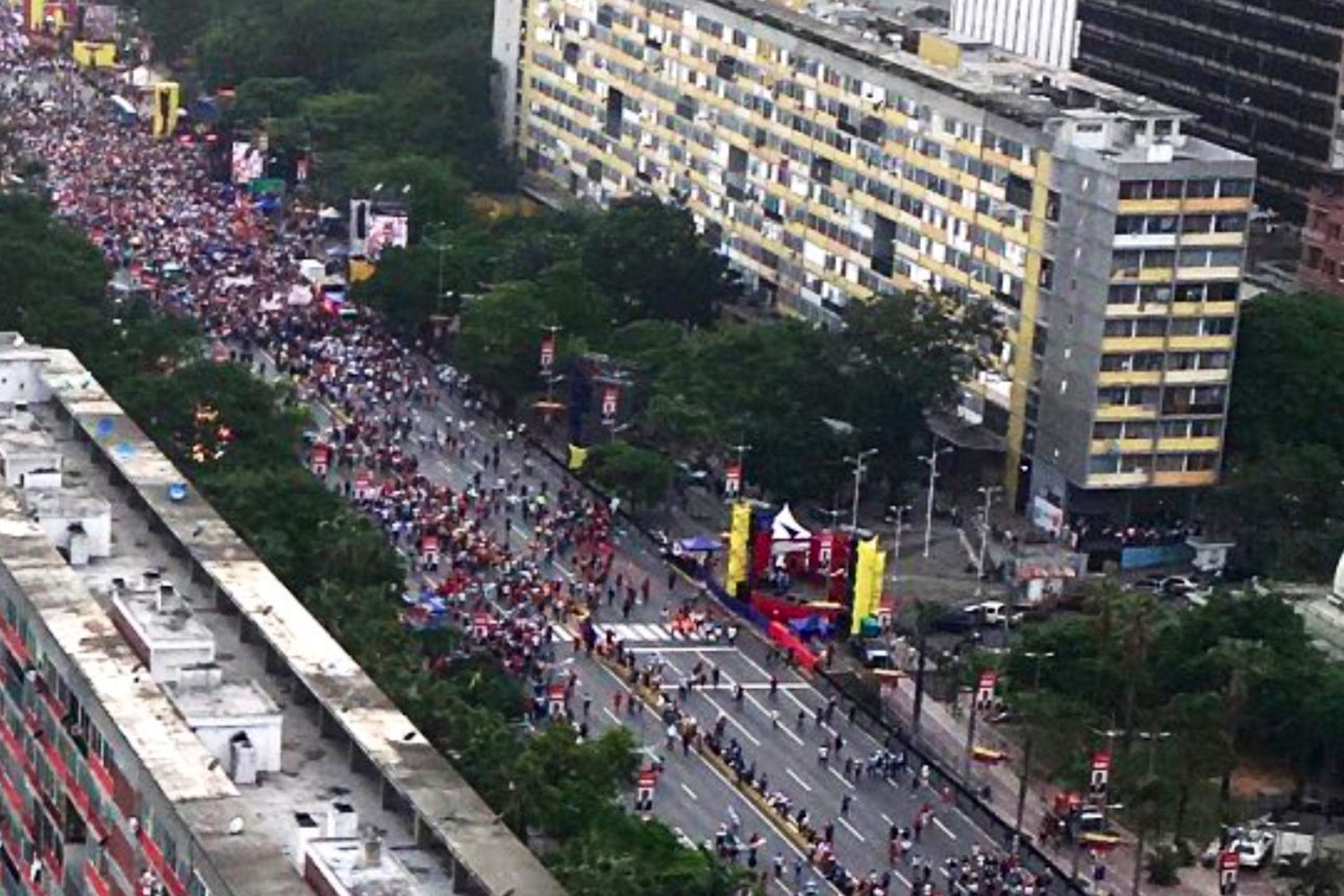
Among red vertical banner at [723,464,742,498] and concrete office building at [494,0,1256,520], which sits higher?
concrete office building at [494,0,1256,520]

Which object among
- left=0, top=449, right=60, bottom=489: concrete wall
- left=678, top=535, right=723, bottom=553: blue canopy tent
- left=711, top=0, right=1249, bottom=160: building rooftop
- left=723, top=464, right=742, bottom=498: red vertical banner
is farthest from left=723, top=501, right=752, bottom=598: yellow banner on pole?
left=0, top=449, right=60, bottom=489: concrete wall

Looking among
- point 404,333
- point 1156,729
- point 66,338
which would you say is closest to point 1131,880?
point 1156,729

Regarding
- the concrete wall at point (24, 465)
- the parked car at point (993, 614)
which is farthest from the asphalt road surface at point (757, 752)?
the concrete wall at point (24, 465)

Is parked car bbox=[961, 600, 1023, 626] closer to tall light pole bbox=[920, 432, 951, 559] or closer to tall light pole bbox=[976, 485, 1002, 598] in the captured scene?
tall light pole bbox=[976, 485, 1002, 598]

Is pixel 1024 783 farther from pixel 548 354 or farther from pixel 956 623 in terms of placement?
pixel 548 354

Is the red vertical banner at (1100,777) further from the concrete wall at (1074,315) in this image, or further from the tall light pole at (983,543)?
the concrete wall at (1074,315)

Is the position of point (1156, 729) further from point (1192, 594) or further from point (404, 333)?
point (404, 333)

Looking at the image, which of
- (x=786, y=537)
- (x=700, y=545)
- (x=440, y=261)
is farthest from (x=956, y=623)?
(x=440, y=261)
